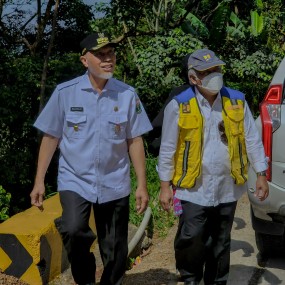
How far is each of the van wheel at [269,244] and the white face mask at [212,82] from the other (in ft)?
5.53

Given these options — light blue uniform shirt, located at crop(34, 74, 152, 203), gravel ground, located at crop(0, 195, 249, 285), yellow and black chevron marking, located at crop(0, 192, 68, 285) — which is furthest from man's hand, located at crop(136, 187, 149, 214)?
gravel ground, located at crop(0, 195, 249, 285)

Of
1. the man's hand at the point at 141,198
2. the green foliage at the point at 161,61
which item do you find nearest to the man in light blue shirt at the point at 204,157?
the man's hand at the point at 141,198

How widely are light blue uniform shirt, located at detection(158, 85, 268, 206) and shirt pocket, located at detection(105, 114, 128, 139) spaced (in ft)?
0.85

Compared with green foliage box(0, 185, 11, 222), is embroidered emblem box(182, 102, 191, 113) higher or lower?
higher

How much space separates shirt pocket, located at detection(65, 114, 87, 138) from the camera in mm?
3893

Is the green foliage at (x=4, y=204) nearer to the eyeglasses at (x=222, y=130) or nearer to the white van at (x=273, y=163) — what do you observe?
the white van at (x=273, y=163)

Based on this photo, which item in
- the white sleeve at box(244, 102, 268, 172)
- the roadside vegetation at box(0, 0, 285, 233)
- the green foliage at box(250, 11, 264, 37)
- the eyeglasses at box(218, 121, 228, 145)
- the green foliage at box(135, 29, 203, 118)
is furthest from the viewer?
the green foliage at box(250, 11, 264, 37)

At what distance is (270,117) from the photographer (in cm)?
463

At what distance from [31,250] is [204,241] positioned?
1237 millimetres

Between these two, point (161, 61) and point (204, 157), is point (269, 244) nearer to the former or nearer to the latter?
point (204, 157)

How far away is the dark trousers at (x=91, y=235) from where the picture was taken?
3.91 m

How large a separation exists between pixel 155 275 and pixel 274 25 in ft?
33.6

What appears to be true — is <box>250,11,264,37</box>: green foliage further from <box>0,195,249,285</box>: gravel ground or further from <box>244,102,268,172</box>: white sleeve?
<box>244,102,268,172</box>: white sleeve

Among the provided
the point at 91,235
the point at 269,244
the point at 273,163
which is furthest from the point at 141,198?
the point at 269,244
